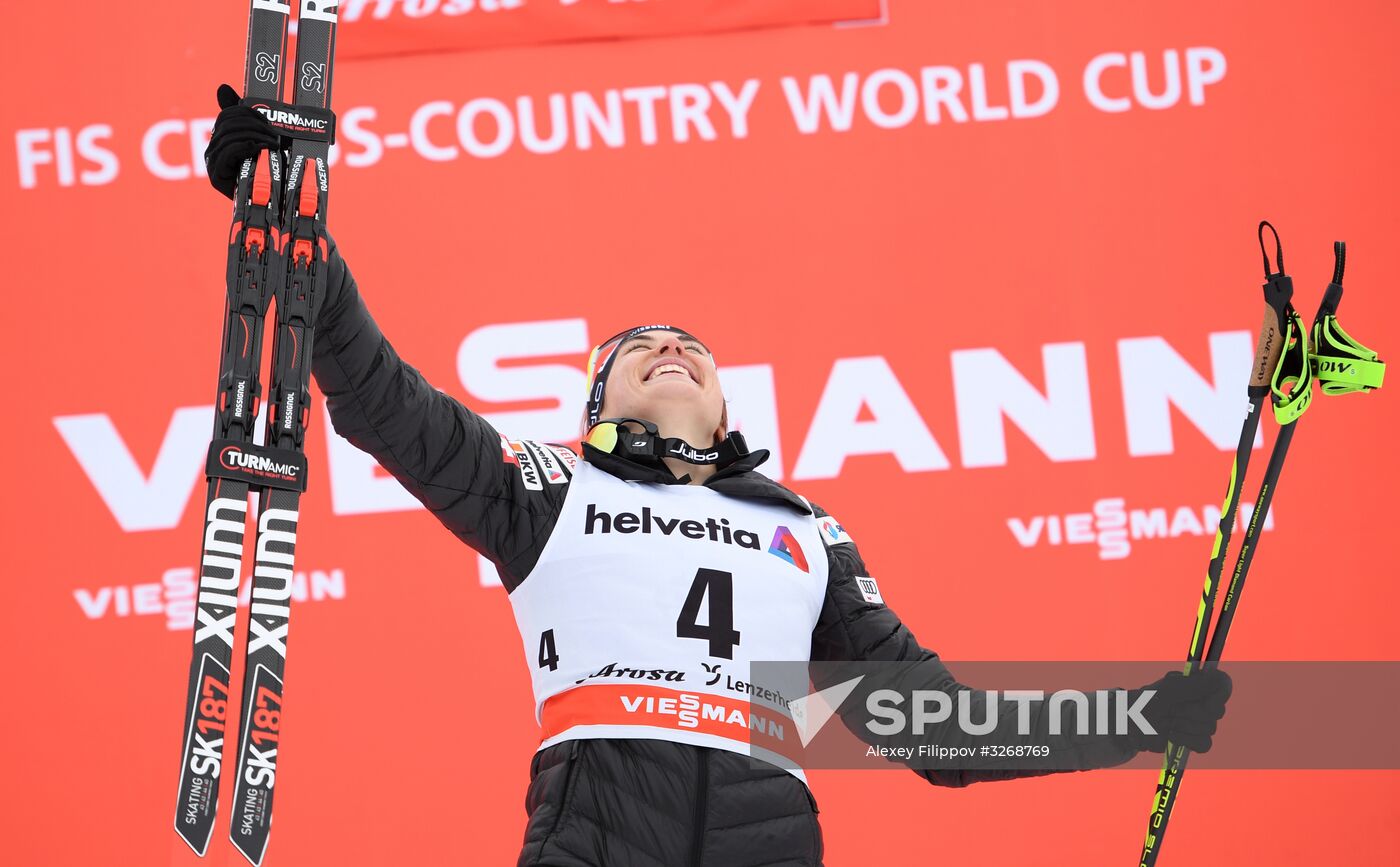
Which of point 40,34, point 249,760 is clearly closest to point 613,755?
point 249,760

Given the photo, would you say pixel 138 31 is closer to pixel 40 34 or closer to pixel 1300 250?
pixel 40 34

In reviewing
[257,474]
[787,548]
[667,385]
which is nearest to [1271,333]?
[787,548]

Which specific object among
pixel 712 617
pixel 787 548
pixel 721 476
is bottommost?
pixel 712 617

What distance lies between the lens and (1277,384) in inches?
89.1

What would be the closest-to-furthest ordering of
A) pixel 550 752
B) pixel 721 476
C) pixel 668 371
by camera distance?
1. pixel 550 752
2. pixel 721 476
3. pixel 668 371

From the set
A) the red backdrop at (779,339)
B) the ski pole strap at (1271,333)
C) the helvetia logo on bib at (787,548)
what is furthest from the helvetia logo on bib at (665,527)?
the red backdrop at (779,339)

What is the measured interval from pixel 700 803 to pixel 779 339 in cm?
179

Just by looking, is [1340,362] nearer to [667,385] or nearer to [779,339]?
[667,385]

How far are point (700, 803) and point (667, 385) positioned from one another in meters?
0.66

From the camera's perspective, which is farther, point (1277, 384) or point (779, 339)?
point (779, 339)

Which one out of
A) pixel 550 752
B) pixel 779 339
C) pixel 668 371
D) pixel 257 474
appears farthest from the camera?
pixel 779 339

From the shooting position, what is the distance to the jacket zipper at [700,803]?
1.91 metres

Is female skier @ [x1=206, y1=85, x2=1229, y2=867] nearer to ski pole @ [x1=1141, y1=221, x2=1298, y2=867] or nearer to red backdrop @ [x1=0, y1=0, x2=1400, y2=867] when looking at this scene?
ski pole @ [x1=1141, y1=221, x2=1298, y2=867]

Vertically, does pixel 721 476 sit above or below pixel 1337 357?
below
